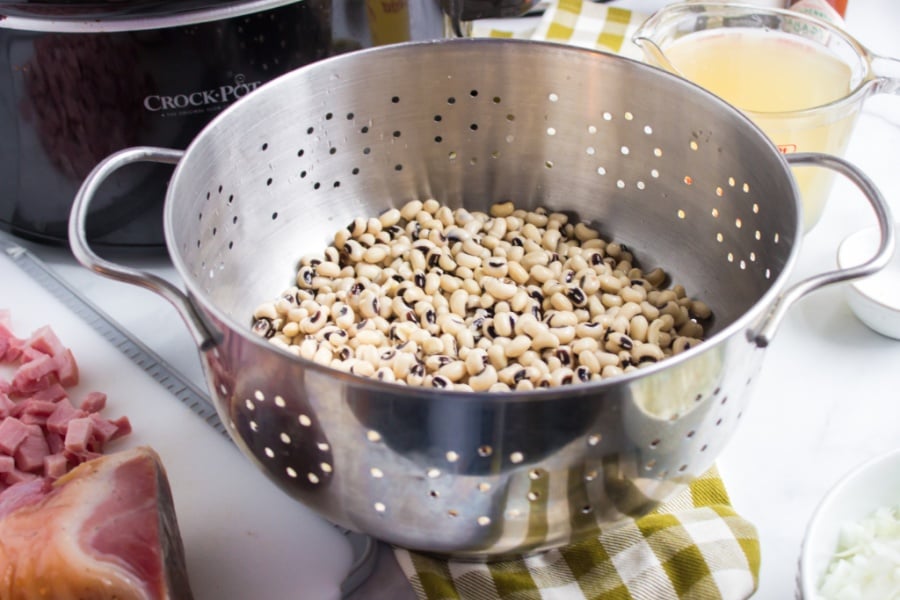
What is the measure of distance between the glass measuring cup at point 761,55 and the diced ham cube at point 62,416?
59 cm

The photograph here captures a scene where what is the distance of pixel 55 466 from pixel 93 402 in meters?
0.07

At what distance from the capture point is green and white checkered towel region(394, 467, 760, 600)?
2.14 feet

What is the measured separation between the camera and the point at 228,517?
73 cm

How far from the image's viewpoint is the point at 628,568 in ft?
2.18

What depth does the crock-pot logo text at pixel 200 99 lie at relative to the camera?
804 mm

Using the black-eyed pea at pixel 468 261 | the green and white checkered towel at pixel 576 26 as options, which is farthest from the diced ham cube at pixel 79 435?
the green and white checkered towel at pixel 576 26

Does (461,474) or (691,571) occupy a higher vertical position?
(461,474)

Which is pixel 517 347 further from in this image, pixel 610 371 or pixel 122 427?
pixel 122 427

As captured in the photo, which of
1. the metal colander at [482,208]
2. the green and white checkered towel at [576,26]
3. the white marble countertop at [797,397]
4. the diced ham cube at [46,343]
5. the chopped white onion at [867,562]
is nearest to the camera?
the metal colander at [482,208]

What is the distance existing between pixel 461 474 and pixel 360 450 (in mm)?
58

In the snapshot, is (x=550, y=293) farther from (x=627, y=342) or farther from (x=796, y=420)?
(x=796, y=420)

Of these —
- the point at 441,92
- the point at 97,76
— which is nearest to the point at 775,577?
the point at 441,92

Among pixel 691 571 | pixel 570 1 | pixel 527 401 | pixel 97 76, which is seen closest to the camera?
pixel 527 401

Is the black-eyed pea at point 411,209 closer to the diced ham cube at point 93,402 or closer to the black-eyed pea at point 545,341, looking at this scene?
the black-eyed pea at point 545,341
